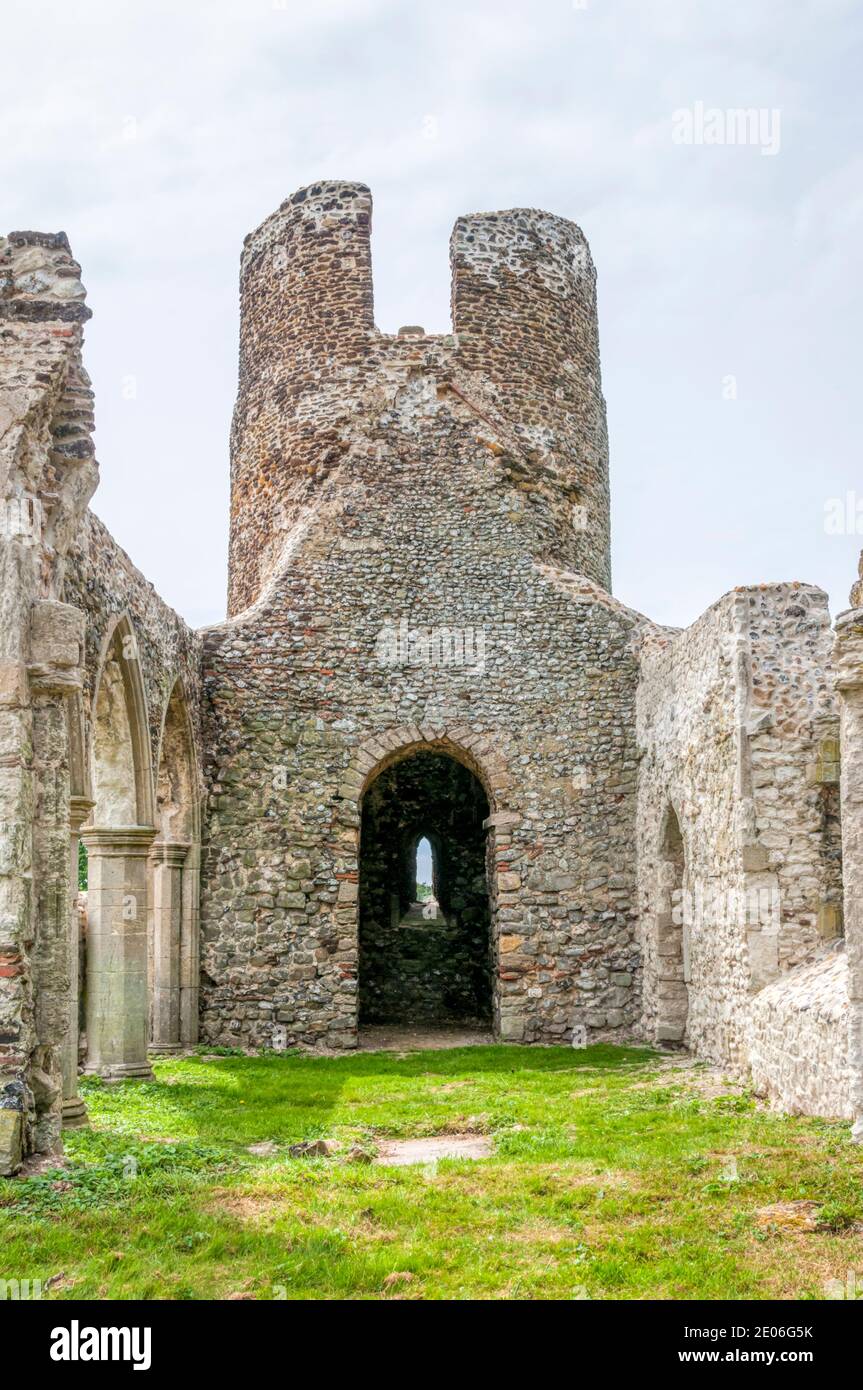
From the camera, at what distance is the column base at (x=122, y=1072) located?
11227mm

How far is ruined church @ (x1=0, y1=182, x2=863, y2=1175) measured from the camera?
7.77 meters

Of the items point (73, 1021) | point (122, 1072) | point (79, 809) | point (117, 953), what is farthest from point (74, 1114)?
point (117, 953)

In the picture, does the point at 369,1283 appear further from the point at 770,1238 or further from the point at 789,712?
the point at 789,712

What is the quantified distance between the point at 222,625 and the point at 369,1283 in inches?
415

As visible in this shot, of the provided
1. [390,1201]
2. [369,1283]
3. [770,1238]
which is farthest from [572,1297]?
[390,1201]

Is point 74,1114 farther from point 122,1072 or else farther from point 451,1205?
point 451,1205

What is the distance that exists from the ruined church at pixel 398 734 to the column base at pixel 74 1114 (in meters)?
0.15

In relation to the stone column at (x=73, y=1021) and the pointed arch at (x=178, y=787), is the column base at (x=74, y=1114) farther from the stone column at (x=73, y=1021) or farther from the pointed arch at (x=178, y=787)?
the pointed arch at (x=178, y=787)

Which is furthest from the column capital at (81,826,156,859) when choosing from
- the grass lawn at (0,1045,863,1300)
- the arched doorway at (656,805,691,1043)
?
the arched doorway at (656,805,691,1043)

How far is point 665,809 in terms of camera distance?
1347cm

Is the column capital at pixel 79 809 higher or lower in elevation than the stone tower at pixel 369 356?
lower

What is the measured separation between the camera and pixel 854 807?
7258 mm

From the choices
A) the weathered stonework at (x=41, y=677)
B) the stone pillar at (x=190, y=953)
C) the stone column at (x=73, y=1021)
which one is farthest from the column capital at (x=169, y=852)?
the stone column at (x=73, y=1021)

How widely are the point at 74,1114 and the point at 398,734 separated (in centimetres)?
702
